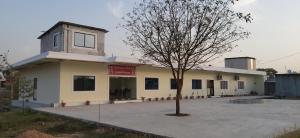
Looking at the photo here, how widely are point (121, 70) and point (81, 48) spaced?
10.5 feet

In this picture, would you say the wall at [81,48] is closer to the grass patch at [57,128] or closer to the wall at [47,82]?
the wall at [47,82]

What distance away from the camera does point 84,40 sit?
78.7ft

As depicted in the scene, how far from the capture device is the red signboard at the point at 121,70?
23.0 metres

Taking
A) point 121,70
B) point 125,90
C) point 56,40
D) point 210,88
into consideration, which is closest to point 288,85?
point 210,88

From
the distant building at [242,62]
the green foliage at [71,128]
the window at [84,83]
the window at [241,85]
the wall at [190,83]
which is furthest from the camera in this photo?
the distant building at [242,62]

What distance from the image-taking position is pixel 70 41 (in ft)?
75.9

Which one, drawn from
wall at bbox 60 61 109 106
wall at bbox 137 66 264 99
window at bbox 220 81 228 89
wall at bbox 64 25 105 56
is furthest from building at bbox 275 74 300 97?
wall at bbox 60 61 109 106

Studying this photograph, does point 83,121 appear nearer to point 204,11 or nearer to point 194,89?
point 204,11

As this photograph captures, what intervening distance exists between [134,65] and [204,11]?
11382 mm

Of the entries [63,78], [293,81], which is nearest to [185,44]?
[63,78]

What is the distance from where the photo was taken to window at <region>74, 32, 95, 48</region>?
23.5 m

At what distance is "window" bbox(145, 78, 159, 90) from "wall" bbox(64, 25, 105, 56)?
4003 millimetres

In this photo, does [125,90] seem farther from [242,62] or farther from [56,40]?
[242,62]

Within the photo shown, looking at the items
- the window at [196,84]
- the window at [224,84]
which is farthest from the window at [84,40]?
the window at [224,84]
